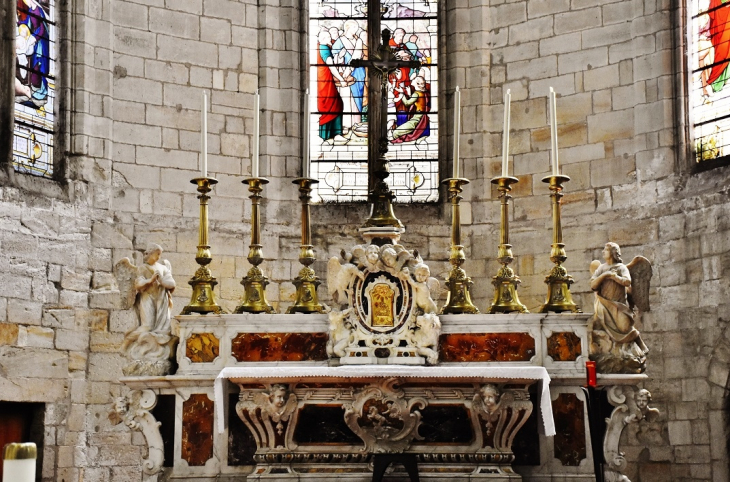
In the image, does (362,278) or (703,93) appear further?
(703,93)

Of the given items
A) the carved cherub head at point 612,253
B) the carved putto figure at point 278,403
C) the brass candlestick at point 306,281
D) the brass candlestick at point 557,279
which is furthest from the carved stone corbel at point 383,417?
the carved cherub head at point 612,253

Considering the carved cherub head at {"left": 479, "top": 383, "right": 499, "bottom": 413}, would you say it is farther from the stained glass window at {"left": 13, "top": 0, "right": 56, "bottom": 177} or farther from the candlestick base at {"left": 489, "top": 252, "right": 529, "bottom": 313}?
the stained glass window at {"left": 13, "top": 0, "right": 56, "bottom": 177}

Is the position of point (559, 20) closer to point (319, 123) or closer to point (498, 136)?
point (498, 136)

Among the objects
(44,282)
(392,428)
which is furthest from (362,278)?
(44,282)

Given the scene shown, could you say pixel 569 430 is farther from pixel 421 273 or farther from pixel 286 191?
pixel 286 191

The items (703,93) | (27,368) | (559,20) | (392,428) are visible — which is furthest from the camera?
(559,20)

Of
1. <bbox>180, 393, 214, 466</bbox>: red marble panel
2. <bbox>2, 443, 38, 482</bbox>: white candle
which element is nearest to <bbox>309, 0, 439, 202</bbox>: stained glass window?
<bbox>180, 393, 214, 466</bbox>: red marble panel

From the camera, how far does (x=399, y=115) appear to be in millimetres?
11406

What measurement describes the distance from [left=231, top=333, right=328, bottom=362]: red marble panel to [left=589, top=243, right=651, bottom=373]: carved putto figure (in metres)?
1.81

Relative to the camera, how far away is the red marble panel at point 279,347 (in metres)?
7.50

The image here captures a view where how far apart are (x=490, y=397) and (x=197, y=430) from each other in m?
1.92

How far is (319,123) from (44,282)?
10.8 ft

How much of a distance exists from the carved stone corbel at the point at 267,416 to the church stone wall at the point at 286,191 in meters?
2.72

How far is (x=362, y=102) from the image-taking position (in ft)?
37.4
